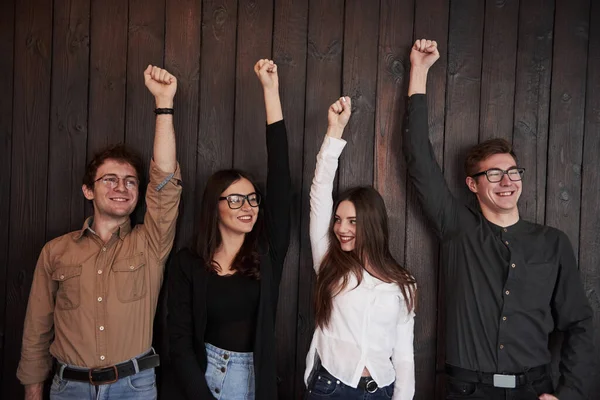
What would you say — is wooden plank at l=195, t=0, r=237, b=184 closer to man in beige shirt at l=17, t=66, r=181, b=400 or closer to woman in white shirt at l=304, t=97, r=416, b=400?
man in beige shirt at l=17, t=66, r=181, b=400

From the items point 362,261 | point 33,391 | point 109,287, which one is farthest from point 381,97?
point 33,391

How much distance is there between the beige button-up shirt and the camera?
2.04 m

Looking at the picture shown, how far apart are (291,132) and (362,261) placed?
0.75m

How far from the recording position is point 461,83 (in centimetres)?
243

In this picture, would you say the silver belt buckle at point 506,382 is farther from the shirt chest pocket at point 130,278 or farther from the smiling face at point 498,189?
the shirt chest pocket at point 130,278

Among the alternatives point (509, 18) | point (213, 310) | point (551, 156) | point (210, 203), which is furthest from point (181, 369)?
point (509, 18)

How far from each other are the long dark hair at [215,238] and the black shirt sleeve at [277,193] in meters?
0.09

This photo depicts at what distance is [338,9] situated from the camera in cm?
242

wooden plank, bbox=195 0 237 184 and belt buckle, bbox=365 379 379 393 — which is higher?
wooden plank, bbox=195 0 237 184

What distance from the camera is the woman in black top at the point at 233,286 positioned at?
6.49 feet

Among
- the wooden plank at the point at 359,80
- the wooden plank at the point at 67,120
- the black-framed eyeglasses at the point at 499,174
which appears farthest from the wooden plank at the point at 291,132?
the wooden plank at the point at 67,120

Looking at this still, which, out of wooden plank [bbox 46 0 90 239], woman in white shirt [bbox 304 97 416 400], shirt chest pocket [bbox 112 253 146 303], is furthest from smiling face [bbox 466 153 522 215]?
wooden plank [bbox 46 0 90 239]

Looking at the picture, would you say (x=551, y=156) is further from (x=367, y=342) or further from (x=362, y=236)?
(x=367, y=342)

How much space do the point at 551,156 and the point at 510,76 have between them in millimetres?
433
